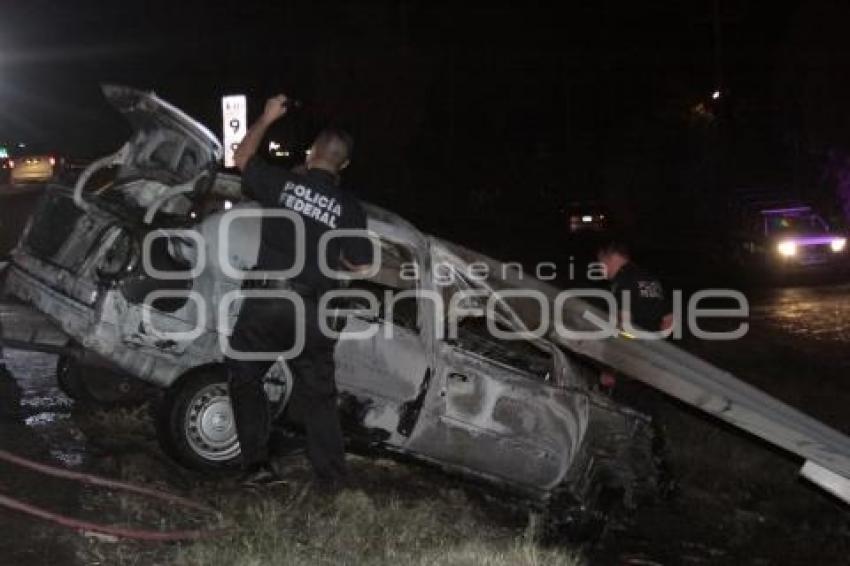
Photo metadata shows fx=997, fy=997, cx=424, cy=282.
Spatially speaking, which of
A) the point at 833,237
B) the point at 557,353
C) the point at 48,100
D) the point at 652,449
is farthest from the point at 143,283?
the point at 48,100

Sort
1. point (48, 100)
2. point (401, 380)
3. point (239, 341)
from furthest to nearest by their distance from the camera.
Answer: point (48, 100)
point (401, 380)
point (239, 341)

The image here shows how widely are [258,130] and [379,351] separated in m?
1.68

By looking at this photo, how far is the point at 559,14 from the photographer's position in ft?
124

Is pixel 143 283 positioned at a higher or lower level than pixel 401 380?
higher

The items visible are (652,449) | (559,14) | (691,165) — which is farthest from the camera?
(559,14)

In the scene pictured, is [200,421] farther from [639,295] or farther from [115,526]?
[639,295]

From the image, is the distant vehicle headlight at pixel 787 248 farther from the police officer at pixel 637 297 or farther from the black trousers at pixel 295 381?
the black trousers at pixel 295 381

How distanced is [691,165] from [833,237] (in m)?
11.9

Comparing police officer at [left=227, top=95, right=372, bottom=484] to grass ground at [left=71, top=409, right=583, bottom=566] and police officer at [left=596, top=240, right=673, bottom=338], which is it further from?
police officer at [left=596, top=240, right=673, bottom=338]

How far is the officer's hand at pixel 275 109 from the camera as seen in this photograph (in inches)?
189

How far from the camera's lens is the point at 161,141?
6.62 metres

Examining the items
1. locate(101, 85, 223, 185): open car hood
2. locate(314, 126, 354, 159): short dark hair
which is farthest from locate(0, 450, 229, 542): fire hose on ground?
locate(101, 85, 223, 185): open car hood

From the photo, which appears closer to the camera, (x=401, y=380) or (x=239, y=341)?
(x=239, y=341)

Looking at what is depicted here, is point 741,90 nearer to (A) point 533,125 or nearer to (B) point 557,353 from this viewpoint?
(A) point 533,125
